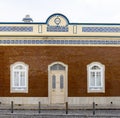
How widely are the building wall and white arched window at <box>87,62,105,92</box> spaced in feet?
0.72

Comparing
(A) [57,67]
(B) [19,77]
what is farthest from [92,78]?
(B) [19,77]

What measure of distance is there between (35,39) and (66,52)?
2.31 m

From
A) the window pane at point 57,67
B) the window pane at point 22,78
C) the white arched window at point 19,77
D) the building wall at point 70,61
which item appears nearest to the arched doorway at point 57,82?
the window pane at point 57,67

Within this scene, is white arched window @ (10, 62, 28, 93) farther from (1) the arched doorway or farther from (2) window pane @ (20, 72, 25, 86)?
(1) the arched doorway

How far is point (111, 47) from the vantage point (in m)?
27.4

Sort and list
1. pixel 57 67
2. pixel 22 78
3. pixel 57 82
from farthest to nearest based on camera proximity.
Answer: pixel 57 67
pixel 57 82
pixel 22 78

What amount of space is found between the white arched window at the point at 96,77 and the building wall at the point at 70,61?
220 millimetres

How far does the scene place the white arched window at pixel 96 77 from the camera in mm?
27203

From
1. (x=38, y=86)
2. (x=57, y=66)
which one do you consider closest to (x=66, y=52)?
(x=57, y=66)

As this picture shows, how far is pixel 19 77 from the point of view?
89.3 ft

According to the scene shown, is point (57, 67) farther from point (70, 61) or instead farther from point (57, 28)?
point (57, 28)

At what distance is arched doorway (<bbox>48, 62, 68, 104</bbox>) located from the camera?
1066 inches

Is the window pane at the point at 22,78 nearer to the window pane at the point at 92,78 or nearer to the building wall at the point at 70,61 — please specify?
the building wall at the point at 70,61

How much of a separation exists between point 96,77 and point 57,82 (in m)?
2.71
